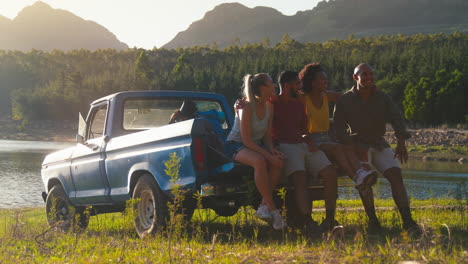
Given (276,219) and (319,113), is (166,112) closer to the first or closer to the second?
(319,113)

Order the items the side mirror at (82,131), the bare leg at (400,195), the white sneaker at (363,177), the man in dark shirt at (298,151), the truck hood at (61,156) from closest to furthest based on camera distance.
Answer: the white sneaker at (363,177)
the man in dark shirt at (298,151)
the bare leg at (400,195)
the side mirror at (82,131)
the truck hood at (61,156)

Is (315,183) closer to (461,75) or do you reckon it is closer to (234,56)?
(461,75)

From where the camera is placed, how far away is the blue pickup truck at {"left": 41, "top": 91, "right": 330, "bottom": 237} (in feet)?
18.5

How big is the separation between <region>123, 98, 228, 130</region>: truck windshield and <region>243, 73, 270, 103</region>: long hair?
1467mm

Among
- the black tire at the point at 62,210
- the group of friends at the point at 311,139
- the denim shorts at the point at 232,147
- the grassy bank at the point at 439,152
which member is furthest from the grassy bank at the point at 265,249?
the grassy bank at the point at 439,152

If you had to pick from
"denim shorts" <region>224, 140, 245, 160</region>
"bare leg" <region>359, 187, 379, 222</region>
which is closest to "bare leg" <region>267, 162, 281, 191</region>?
"denim shorts" <region>224, 140, 245, 160</region>

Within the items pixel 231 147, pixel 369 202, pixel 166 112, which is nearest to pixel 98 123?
pixel 166 112

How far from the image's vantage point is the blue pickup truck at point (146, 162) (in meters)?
5.65

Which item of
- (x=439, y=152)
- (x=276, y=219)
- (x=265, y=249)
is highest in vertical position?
(x=276, y=219)

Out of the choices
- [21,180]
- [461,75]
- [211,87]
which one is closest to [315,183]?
[21,180]

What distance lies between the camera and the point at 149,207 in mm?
6324

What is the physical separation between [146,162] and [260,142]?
1.31 metres

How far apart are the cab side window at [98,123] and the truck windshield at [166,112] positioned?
40 cm

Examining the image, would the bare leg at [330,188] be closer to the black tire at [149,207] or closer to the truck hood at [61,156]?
the black tire at [149,207]
